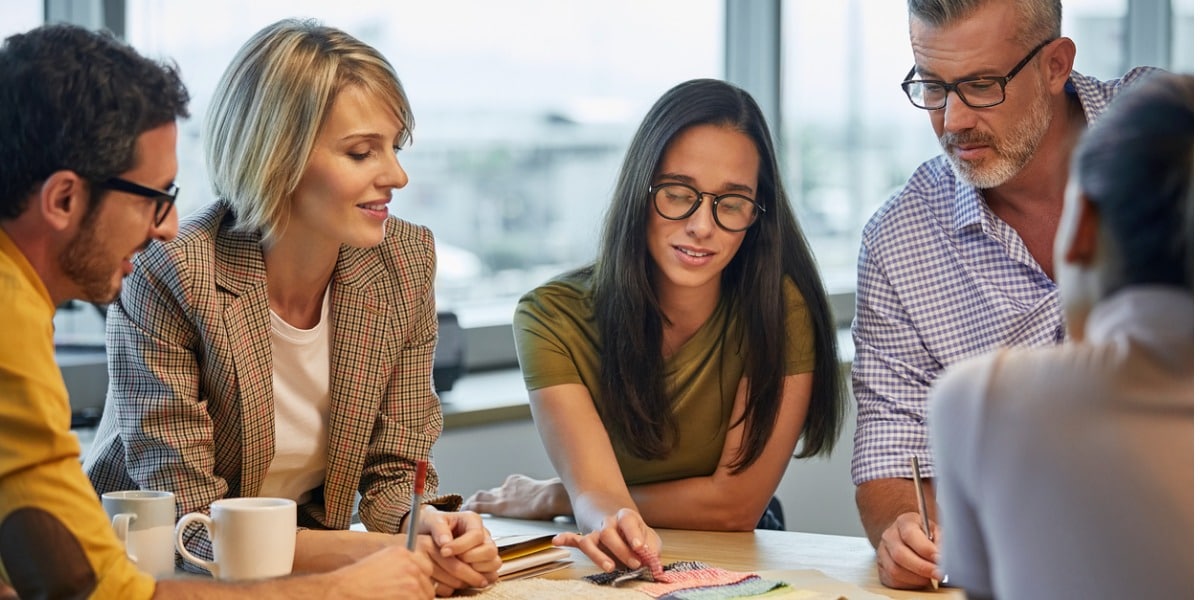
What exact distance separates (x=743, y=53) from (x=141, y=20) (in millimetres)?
1977

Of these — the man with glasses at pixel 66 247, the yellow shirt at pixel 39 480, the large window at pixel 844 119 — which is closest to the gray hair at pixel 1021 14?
the man with glasses at pixel 66 247

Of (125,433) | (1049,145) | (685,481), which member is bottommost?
(685,481)

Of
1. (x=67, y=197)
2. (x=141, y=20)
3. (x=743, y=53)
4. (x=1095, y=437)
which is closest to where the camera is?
(x=1095, y=437)

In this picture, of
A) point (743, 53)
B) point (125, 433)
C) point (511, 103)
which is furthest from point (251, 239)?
point (743, 53)

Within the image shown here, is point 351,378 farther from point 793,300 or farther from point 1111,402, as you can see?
point 1111,402

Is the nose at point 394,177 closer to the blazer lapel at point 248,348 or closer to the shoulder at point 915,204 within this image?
the blazer lapel at point 248,348

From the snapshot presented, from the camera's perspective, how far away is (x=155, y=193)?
1.41m

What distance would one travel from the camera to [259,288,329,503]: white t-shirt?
1964 mm

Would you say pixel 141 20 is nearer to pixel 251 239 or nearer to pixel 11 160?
pixel 251 239

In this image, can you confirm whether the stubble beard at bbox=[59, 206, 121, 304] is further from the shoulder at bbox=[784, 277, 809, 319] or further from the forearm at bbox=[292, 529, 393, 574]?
the shoulder at bbox=[784, 277, 809, 319]

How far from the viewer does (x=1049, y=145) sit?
7.54ft

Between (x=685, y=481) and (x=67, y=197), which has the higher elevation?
(x=67, y=197)

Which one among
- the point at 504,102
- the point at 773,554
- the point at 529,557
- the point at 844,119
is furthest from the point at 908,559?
the point at 844,119

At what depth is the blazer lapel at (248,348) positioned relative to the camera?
6.08 ft
